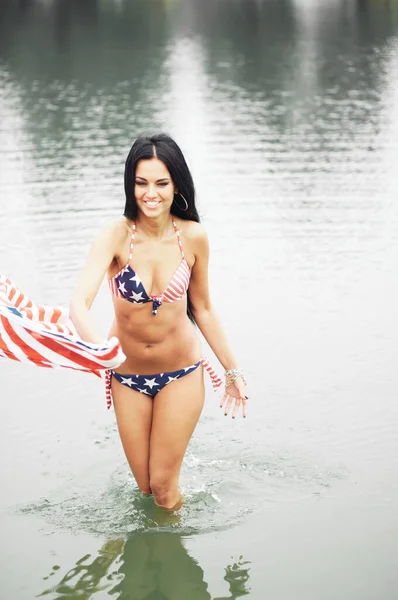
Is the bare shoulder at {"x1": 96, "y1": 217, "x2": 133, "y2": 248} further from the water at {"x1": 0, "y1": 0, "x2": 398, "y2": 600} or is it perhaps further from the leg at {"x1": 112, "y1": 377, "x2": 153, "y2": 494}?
the water at {"x1": 0, "y1": 0, "x2": 398, "y2": 600}

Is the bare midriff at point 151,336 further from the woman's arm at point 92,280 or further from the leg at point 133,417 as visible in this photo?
the woman's arm at point 92,280

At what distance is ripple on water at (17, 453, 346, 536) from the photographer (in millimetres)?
6145

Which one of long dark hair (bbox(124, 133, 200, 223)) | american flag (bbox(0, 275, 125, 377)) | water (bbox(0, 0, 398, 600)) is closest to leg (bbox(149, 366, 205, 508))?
american flag (bbox(0, 275, 125, 377))

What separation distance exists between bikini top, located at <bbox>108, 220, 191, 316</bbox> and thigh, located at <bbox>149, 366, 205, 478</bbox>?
460 mm

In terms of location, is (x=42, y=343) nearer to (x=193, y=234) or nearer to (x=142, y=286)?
(x=142, y=286)

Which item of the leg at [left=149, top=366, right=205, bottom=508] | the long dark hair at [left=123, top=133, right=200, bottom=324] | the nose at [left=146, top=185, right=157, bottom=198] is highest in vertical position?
the long dark hair at [left=123, top=133, right=200, bottom=324]

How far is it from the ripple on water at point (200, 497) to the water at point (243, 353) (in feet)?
0.04

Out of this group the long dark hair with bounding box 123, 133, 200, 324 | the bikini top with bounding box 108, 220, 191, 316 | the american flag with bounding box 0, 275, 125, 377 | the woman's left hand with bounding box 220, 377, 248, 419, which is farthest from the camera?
the woman's left hand with bounding box 220, 377, 248, 419

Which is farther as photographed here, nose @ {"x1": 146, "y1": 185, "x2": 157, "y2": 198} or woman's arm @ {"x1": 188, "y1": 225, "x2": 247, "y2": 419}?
woman's arm @ {"x1": 188, "y1": 225, "x2": 247, "y2": 419}

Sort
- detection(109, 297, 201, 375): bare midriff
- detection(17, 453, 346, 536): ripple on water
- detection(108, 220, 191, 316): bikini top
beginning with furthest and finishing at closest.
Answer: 1. detection(17, 453, 346, 536): ripple on water
2. detection(109, 297, 201, 375): bare midriff
3. detection(108, 220, 191, 316): bikini top

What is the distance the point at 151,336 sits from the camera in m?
5.47

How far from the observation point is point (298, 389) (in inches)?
309

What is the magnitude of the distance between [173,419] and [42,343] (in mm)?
832

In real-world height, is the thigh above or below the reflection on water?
above
